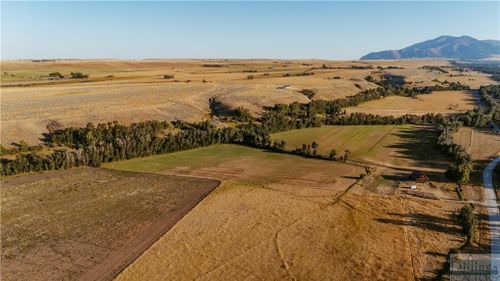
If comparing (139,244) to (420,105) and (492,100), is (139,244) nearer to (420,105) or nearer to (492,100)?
(420,105)

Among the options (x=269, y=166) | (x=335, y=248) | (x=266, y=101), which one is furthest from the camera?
(x=266, y=101)

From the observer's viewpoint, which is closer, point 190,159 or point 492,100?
point 190,159

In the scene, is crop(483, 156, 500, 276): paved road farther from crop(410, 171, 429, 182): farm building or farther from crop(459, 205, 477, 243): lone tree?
crop(410, 171, 429, 182): farm building

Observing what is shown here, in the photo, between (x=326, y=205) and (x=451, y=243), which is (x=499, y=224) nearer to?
(x=451, y=243)

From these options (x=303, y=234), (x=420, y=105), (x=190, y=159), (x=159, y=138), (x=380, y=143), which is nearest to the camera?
(x=303, y=234)

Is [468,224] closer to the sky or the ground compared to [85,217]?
closer to the sky

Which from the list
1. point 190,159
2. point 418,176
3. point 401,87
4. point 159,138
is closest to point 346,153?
point 418,176

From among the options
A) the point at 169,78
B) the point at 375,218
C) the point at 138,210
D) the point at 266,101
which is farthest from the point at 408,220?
the point at 169,78
